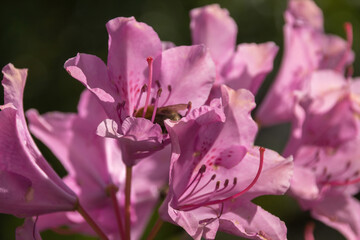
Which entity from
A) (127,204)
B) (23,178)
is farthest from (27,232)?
(127,204)

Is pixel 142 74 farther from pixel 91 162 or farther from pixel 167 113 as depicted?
pixel 91 162

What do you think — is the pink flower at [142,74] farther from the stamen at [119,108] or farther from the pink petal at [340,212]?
the pink petal at [340,212]

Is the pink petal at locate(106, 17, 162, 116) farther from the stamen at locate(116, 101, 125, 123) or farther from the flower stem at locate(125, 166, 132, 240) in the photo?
the flower stem at locate(125, 166, 132, 240)

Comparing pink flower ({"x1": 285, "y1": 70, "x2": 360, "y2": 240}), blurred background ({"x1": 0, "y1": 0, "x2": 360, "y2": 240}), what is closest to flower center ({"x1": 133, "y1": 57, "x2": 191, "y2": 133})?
pink flower ({"x1": 285, "y1": 70, "x2": 360, "y2": 240})

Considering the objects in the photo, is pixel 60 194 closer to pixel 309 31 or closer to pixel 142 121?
pixel 142 121

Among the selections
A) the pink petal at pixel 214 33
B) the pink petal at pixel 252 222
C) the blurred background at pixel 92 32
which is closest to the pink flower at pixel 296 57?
the pink petal at pixel 214 33

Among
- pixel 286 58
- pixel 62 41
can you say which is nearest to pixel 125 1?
pixel 62 41
